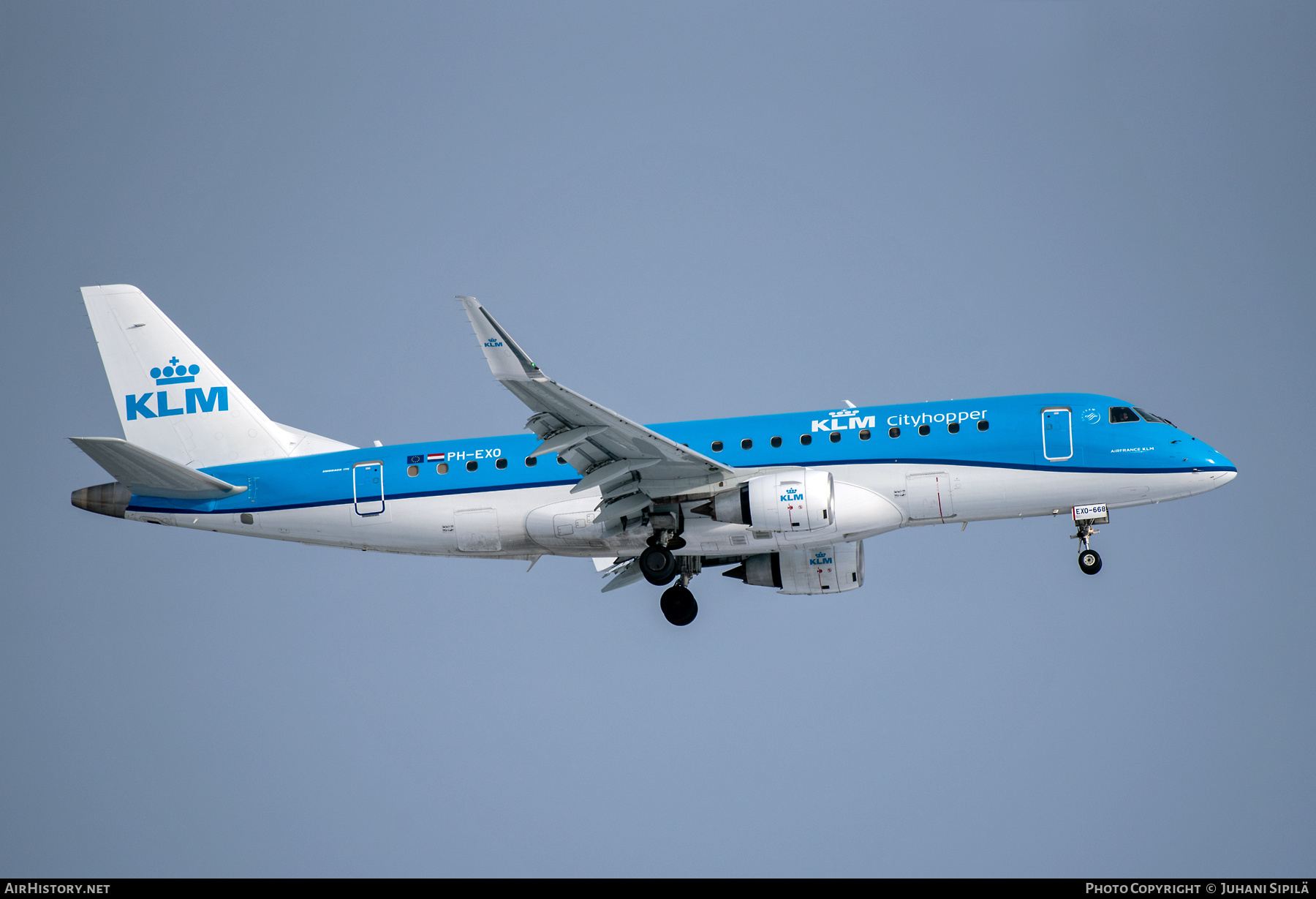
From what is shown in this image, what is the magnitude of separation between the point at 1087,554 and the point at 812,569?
7.55m

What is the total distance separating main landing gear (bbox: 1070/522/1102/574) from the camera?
33.1 m

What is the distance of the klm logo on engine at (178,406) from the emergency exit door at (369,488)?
5096 millimetres

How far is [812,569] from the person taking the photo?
120ft

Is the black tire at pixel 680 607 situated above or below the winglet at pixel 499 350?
below

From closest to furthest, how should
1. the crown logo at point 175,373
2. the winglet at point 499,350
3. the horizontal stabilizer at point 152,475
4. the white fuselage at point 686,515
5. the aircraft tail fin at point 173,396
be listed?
the winglet at point 499,350 < the horizontal stabilizer at point 152,475 < the white fuselage at point 686,515 < the aircraft tail fin at point 173,396 < the crown logo at point 175,373

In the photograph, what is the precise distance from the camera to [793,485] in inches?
1228

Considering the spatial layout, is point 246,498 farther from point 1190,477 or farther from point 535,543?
point 1190,477

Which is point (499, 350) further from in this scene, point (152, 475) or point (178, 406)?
point (178, 406)

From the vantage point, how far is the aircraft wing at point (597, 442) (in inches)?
1090

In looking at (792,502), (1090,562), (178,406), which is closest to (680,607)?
(792,502)

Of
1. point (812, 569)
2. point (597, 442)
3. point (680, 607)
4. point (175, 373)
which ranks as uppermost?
point (175, 373)

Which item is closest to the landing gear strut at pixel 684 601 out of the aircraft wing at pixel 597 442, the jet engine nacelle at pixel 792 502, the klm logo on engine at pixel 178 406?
the aircraft wing at pixel 597 442

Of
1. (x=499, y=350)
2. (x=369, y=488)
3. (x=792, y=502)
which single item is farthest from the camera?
(x=369, y=488)

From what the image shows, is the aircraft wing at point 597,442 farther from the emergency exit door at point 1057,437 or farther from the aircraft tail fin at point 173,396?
the aircraft tail fin at point 173,396
